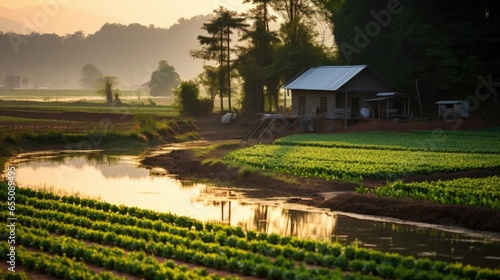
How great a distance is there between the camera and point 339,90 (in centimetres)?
6119

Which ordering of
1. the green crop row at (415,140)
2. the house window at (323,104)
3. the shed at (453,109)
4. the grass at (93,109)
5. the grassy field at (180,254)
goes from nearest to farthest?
the grassy field at (180,254) < the green crop row at (415,140) < the shed at (453,109) < the house window at (323,104) < the grass at (93,109)

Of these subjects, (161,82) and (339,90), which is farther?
(161,82)

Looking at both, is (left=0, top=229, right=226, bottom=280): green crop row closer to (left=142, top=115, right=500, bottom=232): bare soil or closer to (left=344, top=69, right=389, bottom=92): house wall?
(left=142, top=115, right=500, bottom=232): bare soil

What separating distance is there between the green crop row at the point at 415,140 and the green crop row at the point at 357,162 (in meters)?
1.90

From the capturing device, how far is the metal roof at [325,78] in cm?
6116

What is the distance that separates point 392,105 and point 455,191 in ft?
112

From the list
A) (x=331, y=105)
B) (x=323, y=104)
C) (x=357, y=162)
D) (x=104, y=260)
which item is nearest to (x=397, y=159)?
(x=357, y=162)

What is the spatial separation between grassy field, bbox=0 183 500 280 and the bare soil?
21.3 feet

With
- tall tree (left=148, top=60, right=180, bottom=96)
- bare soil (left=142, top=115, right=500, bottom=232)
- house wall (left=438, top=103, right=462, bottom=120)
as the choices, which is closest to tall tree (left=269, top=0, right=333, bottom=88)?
house wall (left=438, top=103, right=462, bottom=120)

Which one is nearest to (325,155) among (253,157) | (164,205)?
(253,157)

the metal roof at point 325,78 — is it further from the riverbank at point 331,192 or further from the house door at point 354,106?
the riverbank at point 331,192

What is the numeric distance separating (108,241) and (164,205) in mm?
8565

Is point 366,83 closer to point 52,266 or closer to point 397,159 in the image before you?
point 397,159

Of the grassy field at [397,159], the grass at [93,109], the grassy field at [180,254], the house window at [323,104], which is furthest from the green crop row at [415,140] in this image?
the grass at [93,109]
